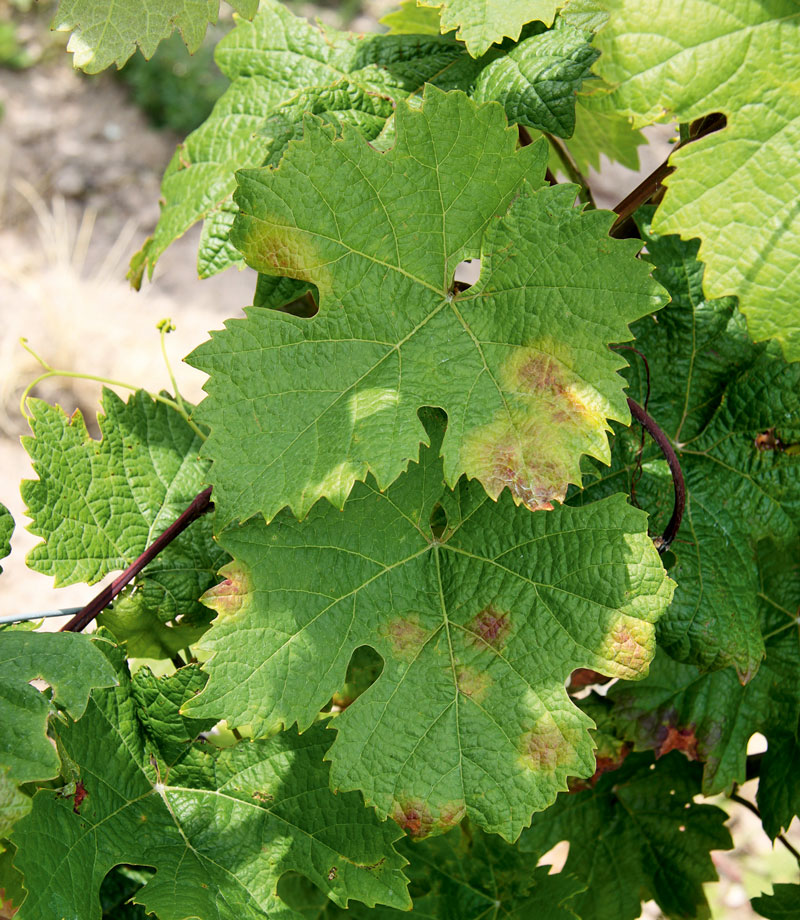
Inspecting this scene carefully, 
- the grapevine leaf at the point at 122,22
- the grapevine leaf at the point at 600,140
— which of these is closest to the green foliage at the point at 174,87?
the grapevine leaf at the point at 600,140

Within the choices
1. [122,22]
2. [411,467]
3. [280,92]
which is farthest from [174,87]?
[411,467]

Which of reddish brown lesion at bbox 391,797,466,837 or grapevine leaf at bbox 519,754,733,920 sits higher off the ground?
reddish brown lesion at bbox 391,797,466,837

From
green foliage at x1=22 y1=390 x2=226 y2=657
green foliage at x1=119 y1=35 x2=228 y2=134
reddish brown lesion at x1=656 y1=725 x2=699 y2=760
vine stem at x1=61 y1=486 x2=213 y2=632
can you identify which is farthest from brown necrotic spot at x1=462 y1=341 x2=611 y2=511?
green foliage at x1=119 y1=35 x2=228 y2=134

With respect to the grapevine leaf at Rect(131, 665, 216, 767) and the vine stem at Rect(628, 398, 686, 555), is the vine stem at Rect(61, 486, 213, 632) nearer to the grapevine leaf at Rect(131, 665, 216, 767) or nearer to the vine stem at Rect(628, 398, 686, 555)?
the grapevine leaf at Rect(131, 665, 216, 767)

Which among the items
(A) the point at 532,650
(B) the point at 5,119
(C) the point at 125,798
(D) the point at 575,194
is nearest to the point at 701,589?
(A) the point at 532,650

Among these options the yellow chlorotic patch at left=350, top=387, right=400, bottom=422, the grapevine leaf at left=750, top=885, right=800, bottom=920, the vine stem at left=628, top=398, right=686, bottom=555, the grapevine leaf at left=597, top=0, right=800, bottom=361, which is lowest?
the grapevine leaf at left=750, top=885, right=800, bottom=920

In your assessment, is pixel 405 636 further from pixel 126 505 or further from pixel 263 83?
pixel 263 83

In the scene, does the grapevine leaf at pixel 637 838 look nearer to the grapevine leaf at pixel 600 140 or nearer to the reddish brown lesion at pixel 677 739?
the reddish brown lesion at pixel 677 739
